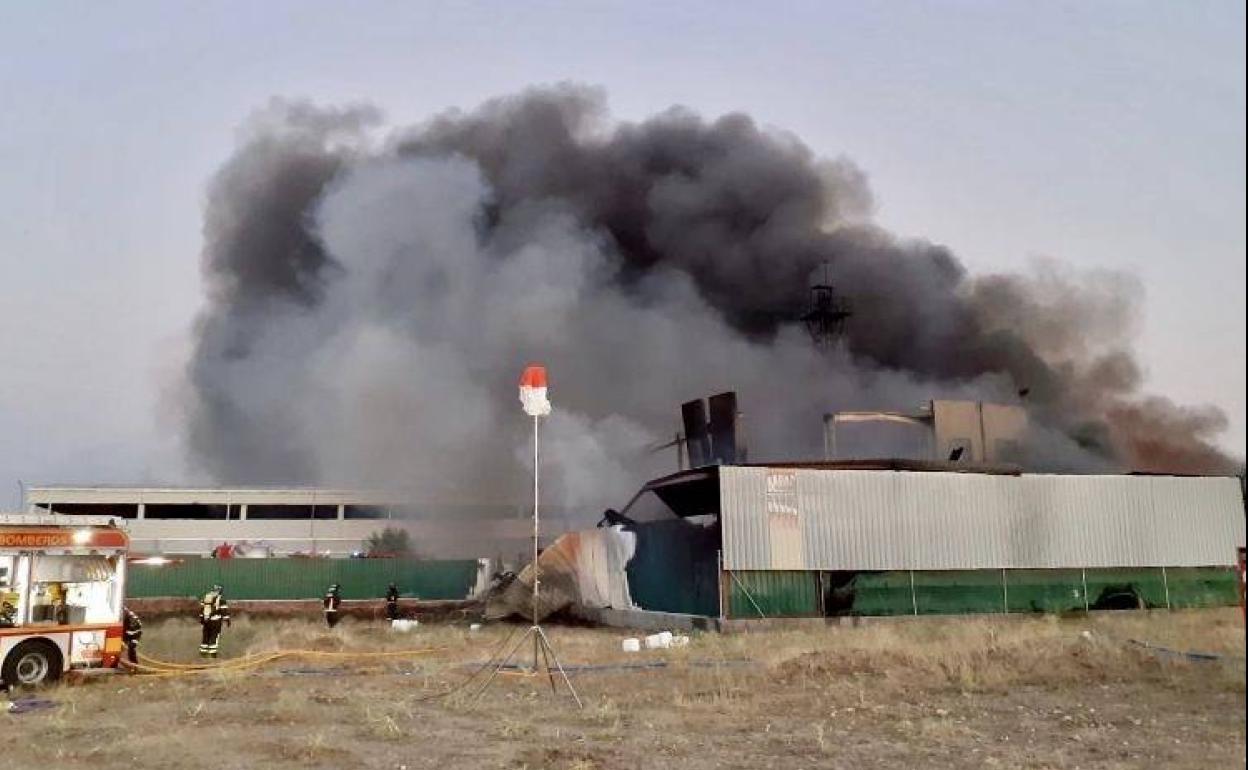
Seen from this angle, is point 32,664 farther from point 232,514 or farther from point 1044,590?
point 232,514

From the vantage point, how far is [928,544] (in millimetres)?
25000

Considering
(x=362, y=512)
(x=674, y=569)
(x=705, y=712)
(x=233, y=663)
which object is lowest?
(x=705, y=712)

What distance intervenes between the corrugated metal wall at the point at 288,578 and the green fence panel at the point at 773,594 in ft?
63.2

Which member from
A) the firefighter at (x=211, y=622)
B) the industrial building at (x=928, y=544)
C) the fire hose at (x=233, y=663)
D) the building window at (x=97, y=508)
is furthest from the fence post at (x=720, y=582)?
the building window at (x=97, y=508)

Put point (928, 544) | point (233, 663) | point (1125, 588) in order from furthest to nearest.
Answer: point (1125, 588) → point (928, 544) → point (233, 663)

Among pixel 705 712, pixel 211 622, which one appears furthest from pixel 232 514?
pixel 705 712

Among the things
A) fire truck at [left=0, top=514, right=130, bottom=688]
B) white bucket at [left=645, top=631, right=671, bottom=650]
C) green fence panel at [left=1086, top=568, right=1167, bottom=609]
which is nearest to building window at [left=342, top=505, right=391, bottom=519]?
white bucket at [left=645, top=631, right=671, bottom=650]

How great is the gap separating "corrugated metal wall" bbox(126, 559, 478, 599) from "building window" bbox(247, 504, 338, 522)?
3210 centimetres

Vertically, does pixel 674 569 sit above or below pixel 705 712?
above

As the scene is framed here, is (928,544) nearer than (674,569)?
Yes

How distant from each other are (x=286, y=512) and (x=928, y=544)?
5488 cm

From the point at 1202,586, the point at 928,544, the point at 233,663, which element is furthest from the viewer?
the point at 1202,586

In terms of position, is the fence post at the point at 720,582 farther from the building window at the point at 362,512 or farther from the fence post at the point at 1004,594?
the building window at the point at 362,512

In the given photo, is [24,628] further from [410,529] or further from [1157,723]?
[410,529]
